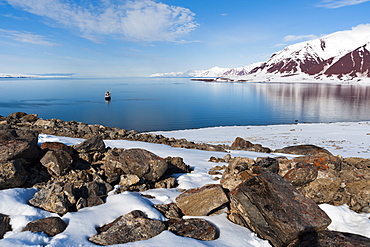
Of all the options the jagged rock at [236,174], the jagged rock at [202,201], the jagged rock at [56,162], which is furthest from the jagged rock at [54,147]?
the jagged rock at [236,174]

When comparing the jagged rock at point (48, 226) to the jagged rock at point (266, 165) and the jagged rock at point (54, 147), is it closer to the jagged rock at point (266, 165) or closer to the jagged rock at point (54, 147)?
the jagged rock at point (54, 147)

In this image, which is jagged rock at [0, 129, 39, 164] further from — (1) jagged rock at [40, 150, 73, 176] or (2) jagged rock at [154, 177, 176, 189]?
(2) jagged rock at [154, 177, 176, 189]

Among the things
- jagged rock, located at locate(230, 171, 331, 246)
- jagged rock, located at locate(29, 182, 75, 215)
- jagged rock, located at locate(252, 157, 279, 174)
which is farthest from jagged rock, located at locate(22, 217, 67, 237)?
jagged rock, located at locate(252, 157, 279, 174)

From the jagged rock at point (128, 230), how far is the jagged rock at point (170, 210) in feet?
1.96

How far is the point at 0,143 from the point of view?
6.84 meters

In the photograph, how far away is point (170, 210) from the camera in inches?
234

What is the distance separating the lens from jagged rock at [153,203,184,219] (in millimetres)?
5797

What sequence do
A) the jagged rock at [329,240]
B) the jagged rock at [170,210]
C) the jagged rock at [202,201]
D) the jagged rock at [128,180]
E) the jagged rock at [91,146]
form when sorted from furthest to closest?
the jagged rock at [91,146], the jagged rock at [128,180], the jagged rock at [202,201], the jagged rock at [170,210], the jagged rock at [329,240]

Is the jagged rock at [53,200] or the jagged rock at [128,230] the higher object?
the jagged rock at [53,200]

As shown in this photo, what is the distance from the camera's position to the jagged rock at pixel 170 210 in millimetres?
5797

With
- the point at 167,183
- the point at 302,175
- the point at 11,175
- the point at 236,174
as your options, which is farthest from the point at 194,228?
the point at 11,175

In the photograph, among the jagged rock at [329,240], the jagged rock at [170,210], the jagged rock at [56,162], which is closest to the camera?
the jagged rock at [329,240]

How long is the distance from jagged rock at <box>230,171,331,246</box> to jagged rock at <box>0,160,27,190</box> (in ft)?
17.8

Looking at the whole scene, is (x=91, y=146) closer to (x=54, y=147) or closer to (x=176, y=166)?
(x=54, y=147)
